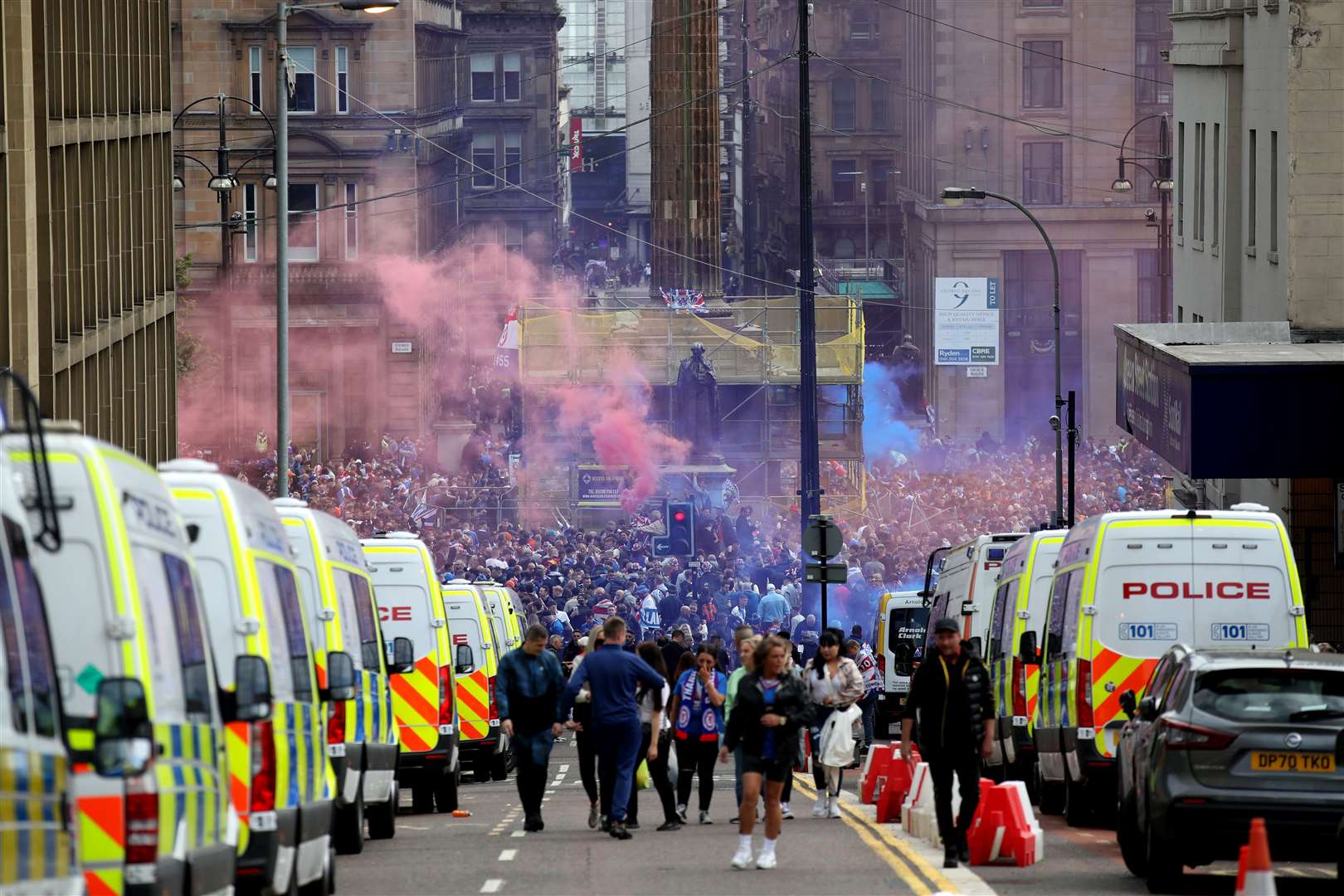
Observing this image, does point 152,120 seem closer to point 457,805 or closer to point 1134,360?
point 1134,360

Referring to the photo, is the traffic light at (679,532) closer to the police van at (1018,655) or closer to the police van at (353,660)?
the police van at (1018,655)

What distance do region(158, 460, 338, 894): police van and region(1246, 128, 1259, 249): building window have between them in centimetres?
2777

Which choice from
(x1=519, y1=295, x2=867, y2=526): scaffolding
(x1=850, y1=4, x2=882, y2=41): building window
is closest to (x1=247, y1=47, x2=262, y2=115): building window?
(x1=519, y1=295, x2=867, y2=526): scaffolding

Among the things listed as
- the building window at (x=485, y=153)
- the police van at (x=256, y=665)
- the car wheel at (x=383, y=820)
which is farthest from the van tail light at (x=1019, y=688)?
the building window at (x=485, y=153)

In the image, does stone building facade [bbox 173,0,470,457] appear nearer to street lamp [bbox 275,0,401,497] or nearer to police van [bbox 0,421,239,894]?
street lamp [bbox 275,0,401,497]

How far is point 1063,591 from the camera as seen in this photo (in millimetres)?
18969

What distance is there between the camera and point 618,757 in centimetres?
1788

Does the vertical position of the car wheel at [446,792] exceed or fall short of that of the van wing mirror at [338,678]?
it falls short

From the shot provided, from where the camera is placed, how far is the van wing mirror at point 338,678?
13.6m

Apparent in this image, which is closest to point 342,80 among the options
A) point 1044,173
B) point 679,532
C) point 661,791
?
point 1044,173

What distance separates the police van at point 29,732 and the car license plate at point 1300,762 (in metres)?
7.33

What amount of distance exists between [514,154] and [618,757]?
9277 centimetres

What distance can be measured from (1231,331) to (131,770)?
92.6 feet

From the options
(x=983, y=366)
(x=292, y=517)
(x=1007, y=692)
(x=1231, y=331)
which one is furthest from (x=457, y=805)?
(x=983, y=366)
